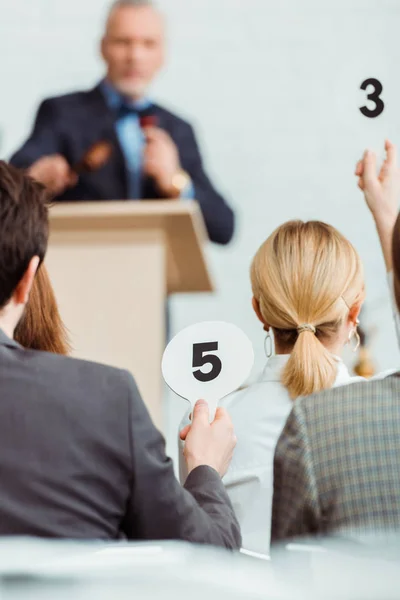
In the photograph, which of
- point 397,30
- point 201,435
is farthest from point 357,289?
point 397,30

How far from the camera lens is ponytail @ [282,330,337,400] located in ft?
4.71

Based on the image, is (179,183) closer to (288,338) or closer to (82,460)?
(288,338)

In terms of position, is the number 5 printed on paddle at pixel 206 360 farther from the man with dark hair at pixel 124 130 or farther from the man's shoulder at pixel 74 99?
the man's shoulder at pixel 74 99

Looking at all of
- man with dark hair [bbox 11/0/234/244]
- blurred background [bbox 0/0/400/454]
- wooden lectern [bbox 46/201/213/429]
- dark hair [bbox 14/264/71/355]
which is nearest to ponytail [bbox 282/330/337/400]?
dark hair [bbox 14/264/71/355]

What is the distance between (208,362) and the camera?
48.9 inches

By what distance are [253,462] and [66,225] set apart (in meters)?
1.14

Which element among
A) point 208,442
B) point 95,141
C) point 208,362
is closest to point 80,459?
point 208,442

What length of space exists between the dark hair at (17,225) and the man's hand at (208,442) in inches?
11.1

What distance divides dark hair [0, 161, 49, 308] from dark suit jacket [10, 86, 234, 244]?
7.06ft

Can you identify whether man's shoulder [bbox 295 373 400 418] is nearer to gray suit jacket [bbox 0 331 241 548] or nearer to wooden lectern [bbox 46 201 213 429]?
gray suit jacket [bbox 0 331 241 548]

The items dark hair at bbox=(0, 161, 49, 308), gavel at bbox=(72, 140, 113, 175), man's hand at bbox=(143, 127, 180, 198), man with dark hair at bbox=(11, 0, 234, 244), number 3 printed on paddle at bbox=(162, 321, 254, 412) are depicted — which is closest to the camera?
dark hair at bbox=(0, 161, 49, 308)

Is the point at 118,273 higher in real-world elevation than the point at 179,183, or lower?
lower

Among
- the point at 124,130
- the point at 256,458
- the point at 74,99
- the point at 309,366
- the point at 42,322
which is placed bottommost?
the point at 256,458

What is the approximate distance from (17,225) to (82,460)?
0.27m
